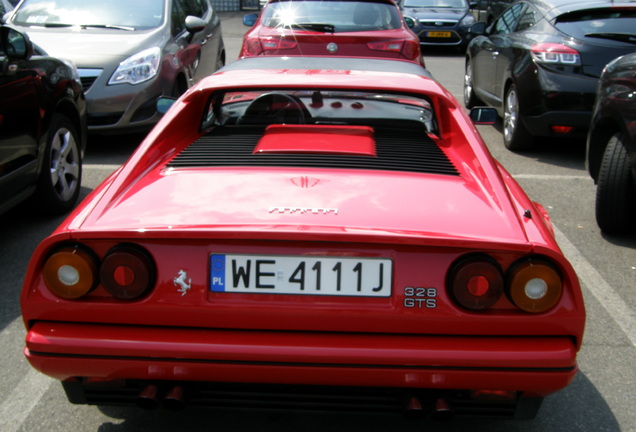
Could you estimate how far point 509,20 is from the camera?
8672 millimetres

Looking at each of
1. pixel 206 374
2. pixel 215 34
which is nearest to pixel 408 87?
pixel 206 374

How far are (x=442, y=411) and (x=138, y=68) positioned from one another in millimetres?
6047

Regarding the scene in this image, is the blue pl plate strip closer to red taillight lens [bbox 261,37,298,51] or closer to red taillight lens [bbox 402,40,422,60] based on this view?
red taillight lens [bbox 261,37,298,51]

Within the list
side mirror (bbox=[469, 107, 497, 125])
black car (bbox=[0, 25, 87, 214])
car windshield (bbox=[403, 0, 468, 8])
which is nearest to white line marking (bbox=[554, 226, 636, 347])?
side mirror (bbox=[469, 107, 497, 125])

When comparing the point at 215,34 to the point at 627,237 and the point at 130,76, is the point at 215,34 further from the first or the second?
the point at 627,237

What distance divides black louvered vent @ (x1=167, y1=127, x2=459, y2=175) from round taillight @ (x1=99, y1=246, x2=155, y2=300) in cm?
62

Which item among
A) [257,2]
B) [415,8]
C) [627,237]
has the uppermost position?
[627,237]

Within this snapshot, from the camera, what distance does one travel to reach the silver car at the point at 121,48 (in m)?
7.39

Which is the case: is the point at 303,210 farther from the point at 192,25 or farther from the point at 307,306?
the point at 192,25

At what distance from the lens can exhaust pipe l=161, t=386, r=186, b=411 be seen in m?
2.33

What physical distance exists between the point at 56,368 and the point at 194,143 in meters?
1.21

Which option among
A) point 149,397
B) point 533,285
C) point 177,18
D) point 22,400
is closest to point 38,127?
point 22,400

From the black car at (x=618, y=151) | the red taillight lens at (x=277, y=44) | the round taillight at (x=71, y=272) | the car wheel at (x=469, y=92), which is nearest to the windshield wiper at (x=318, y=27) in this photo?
the red taillight lens at (x=277, y=44)

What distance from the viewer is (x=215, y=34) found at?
34.4 ft
